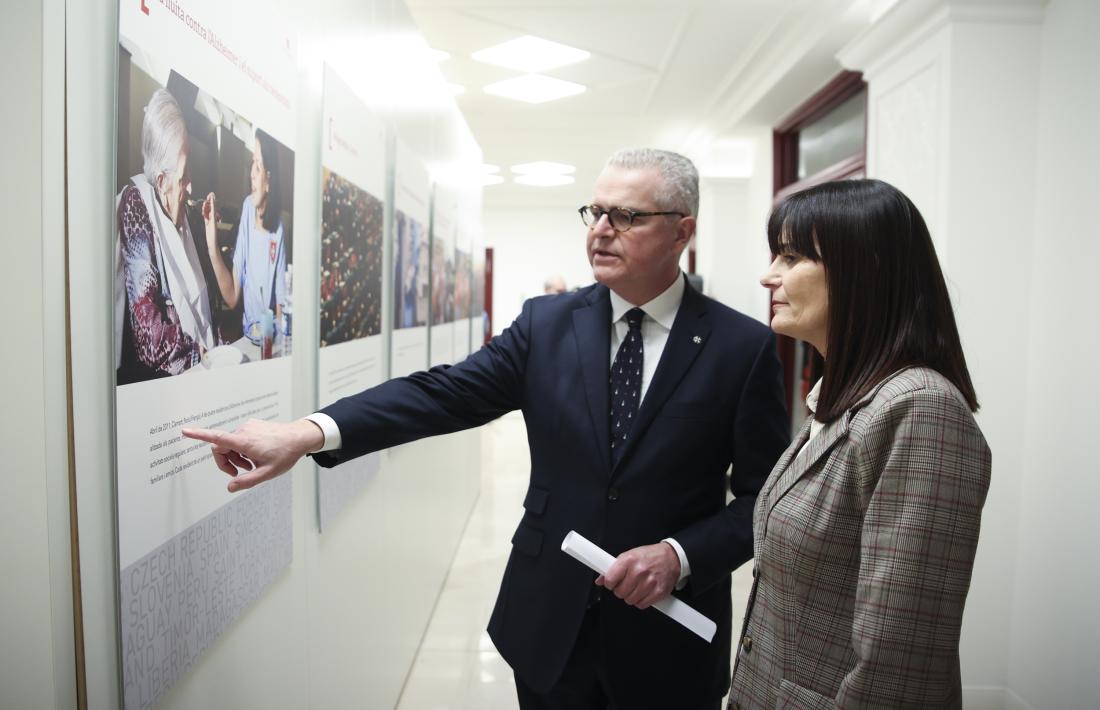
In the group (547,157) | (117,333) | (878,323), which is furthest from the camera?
(547,157)

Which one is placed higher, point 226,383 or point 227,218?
point 227,218

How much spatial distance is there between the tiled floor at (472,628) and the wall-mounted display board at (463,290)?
1354 mm

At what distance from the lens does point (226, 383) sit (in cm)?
126

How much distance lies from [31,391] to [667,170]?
133 cm

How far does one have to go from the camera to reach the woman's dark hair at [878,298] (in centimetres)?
109

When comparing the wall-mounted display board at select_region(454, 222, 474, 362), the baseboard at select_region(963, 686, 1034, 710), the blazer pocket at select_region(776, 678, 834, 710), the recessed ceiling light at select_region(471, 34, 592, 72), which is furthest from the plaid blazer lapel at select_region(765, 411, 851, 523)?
the recessed ceiling light at select_region(471, 34, 592, 72)

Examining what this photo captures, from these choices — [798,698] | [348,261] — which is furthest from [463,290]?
[798,698]

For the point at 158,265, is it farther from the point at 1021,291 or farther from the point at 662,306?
the point at 1021,291

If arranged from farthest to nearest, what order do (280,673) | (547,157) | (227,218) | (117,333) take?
1. (547,157)
2. (280,673)
3. (227,218)
4. (117,333)

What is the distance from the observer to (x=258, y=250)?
1.41 meters

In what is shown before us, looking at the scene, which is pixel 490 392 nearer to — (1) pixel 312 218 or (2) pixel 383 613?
(1) pixel 312 218

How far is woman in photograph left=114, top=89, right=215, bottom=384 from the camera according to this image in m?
0.95

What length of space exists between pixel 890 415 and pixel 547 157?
852 cm

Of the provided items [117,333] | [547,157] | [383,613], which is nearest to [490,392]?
[117,333]
